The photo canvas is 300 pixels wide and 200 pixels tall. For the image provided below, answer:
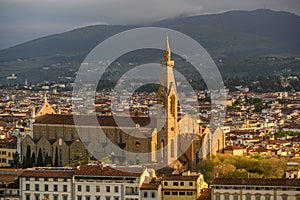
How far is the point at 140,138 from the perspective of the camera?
53.2 metres

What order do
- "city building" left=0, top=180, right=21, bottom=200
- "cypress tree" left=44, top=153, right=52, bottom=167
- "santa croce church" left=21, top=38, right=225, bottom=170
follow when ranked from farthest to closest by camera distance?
1. "santa croce church" left=21, top=38, right=225, bottom=170
2. "cypress tree" left=44, top=153, right=52, bottom=167
3. "city building" left=0, top=180, right=21, bottom=200

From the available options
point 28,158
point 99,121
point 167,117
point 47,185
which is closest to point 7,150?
point 28,158

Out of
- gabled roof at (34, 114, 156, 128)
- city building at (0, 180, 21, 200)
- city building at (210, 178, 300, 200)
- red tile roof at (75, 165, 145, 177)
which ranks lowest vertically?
city building at (0, 180, 21, 200)

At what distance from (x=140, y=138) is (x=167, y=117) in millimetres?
2210

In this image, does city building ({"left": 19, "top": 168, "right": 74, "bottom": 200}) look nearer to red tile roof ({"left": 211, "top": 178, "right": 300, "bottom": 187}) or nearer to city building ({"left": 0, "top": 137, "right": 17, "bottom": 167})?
red tile roof ({"left": 211, "top": 178, "right": 300, "bottom": 187})

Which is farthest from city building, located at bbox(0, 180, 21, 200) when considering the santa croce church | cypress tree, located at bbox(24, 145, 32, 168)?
the santa croce church

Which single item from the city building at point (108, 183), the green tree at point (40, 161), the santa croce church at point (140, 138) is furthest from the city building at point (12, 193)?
the santa croce church at point (140, 138)

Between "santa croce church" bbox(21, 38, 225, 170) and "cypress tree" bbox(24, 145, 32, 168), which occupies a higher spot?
"santa croce church" bbox(21, 38, 225, 170)

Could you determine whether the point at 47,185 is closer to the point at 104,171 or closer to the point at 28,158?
the point at 104,171

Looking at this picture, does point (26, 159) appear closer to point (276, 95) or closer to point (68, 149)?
point (68, 149)

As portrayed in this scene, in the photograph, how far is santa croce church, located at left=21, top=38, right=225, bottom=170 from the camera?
53097 millimetres

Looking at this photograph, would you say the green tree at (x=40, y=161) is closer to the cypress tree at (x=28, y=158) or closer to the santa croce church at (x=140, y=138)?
the cypress tree at (x=28, y=158)

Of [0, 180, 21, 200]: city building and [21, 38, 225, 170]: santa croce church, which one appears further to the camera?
[21, 38, 225, 170]: santa croce church

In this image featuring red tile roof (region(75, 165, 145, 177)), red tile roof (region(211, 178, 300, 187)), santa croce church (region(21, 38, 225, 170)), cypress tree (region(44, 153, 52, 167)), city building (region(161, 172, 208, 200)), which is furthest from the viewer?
santa croce church (region(21, 38, 225, 170))
